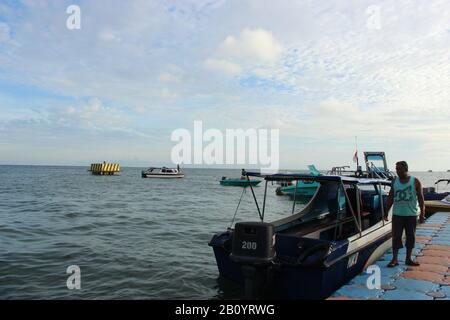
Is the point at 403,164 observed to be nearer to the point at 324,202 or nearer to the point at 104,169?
the point at 324,202

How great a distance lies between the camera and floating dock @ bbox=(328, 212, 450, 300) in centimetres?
605

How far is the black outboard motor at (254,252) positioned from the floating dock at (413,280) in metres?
1.26

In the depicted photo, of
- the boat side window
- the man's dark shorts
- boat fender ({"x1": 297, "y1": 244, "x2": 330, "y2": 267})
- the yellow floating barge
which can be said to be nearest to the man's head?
the man's dark shorts

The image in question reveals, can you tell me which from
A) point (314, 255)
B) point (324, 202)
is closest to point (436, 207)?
point (324, 202)

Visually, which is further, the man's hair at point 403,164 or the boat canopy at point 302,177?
the boat canopy at point 302,177

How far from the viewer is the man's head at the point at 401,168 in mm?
7246

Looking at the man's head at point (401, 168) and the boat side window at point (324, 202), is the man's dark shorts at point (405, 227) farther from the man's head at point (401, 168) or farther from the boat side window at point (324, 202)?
the boat side window at point (324, 202)

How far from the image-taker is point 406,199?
7.32 m

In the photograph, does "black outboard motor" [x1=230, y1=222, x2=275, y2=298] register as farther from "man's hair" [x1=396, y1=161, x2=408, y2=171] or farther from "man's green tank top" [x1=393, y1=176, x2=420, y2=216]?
"man's hair" [x1=396, y1=161, x2=408, y2=171]

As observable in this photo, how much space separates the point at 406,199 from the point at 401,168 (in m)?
0.64

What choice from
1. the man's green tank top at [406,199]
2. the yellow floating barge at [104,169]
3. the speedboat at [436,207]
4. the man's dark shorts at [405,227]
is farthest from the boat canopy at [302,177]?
the yellow floating barge at [104,169]

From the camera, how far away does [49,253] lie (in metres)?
12.8

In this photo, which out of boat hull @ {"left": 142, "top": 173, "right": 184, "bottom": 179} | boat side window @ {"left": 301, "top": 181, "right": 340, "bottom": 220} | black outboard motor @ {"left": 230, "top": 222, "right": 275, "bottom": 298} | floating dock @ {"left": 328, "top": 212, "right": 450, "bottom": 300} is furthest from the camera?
boat hull @ {"left": 142, "top": 173, "right": 184, "bottom": 179}

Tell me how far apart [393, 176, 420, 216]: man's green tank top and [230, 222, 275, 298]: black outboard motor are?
2.85 metres
